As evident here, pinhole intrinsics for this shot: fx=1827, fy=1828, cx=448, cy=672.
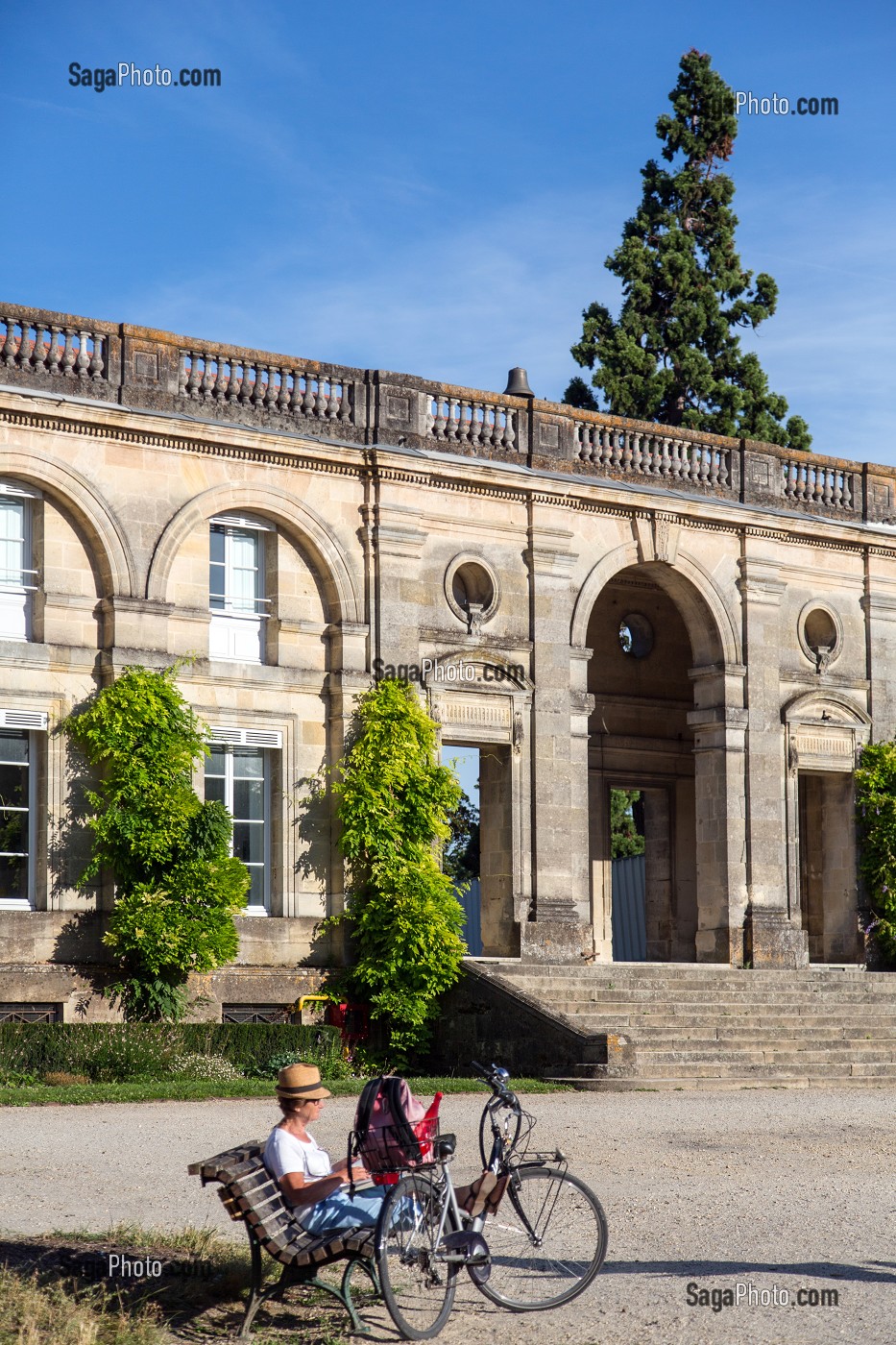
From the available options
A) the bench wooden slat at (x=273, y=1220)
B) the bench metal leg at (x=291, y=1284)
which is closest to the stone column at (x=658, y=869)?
the bench metal leg at (x=291, y=1284)

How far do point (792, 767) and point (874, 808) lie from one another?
147cm

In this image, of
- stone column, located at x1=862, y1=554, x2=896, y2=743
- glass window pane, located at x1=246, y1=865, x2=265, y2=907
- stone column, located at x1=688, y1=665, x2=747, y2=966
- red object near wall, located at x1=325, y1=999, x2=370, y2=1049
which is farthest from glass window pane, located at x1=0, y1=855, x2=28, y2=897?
stone column, located at x1=862, y1=554, x2=896, y2=743

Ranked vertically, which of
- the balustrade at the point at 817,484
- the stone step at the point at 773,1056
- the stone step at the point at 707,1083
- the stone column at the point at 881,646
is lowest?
the stone step at the point at 707,1083

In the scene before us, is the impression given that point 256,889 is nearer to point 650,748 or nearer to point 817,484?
point 650,748

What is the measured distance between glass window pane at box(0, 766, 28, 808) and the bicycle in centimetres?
1186

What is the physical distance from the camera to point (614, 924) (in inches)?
1426

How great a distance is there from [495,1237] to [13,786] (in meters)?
12.3

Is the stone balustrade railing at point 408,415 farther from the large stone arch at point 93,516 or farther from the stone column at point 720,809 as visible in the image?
the stone column at point 720,809

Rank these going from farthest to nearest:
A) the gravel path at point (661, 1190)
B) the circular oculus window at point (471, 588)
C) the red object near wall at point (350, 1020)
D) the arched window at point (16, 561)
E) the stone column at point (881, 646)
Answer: the stone column at point (881, 646), the circular oculus window at point (471, 588), the red object near wall at point (350, 1020), the arched window at point (16, 561), the gravel path at point (661, 1190)

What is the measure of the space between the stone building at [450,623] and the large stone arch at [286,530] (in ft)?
0.12

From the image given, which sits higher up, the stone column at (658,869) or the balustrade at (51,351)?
the balustrade at (51,351)

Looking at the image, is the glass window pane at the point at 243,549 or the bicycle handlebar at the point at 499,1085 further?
the glass window pane at the point at 243,549

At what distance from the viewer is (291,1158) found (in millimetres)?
7820

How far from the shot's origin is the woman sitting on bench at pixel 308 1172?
773 cm
